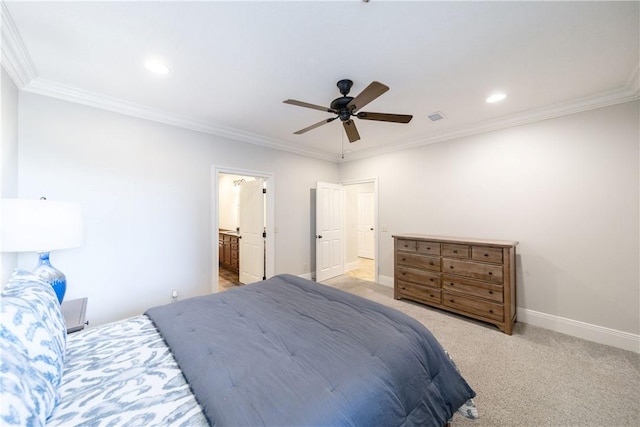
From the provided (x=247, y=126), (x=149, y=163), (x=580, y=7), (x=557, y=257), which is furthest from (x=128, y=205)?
(x=557, y=257)

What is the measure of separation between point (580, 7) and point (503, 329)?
2.93 meters

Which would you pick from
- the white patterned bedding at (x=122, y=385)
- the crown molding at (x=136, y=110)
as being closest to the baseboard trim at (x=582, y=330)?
the white patterned bedding at (x=122, y=385)

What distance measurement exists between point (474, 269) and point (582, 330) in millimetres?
1189

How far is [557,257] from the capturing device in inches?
110

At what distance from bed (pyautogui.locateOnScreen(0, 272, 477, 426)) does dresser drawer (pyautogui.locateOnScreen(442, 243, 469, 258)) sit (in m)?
1.91

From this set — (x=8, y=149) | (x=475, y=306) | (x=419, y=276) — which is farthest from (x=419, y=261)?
(x=8, y=149)

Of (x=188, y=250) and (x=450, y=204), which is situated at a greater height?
(x=450, y=204)

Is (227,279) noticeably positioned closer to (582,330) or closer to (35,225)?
(35,225)

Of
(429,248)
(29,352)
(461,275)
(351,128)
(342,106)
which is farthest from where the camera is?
(429,248)

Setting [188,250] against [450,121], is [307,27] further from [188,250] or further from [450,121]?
[188,250]

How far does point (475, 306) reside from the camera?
2.95 metres

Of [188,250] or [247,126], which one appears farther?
[247,126]

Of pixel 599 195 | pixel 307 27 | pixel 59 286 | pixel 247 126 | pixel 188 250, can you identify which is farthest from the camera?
pixel 247 126

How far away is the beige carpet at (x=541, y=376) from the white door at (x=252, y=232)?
9.16ft
